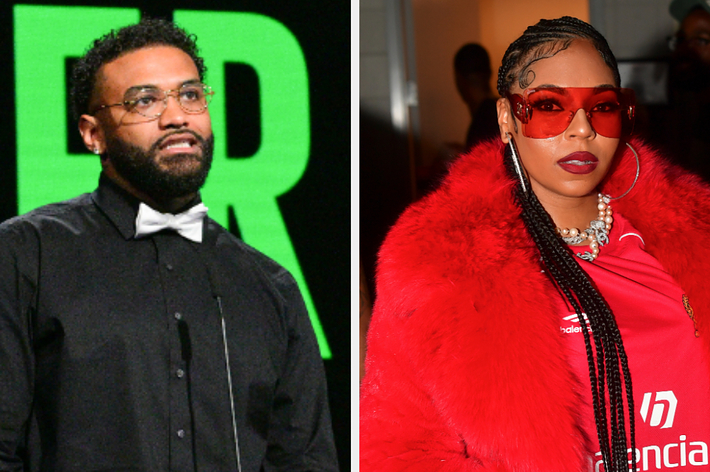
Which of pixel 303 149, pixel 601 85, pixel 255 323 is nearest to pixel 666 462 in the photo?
pixel 601 85

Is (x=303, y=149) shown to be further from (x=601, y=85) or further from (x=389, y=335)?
(x=601, y=85)

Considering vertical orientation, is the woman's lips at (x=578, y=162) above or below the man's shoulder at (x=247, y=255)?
above

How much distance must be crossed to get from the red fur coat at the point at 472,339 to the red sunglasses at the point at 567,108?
6.2 inches

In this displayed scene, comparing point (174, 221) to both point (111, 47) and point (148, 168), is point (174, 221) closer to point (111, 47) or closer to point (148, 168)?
point (148, 168)

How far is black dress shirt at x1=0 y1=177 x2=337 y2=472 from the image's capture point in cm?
174

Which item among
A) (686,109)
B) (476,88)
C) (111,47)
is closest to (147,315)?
(111,47)

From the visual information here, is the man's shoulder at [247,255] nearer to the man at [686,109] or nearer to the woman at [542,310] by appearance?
the woman at [542,310]

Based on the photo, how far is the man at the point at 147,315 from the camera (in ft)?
5.71

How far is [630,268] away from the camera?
6.00 ft

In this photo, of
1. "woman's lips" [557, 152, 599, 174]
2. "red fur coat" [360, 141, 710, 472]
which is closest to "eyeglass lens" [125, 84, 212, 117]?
"red fur coat" [360, 141, 710, 472]

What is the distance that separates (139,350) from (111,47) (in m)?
0.77

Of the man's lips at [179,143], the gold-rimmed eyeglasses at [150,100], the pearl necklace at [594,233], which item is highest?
the gold-rimmed eyeglasses at [150,100]

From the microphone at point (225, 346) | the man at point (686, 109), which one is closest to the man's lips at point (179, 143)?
the microphone at point (225, 346)

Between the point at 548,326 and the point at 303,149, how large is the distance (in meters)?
0.88
